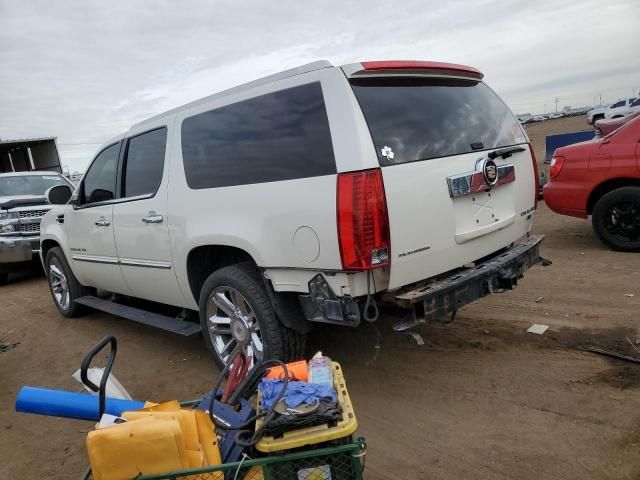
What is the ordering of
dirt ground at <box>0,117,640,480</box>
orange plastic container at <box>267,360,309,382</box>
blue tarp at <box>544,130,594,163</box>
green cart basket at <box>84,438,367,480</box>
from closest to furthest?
1. green cart basket at <box>84,438,367,480</box>
2. orange plastic container at <box>267,360,309,382</box>
3. dirt ground at <box>0,117,640,480</box>
4. blue tarp at <box>544,130,594,163</box>

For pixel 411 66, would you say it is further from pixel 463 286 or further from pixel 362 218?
pixel 463 286

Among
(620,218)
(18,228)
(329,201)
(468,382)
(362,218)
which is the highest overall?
(329,201)

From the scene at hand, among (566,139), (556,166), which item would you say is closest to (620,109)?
(566,139)

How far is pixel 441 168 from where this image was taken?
2.97 m

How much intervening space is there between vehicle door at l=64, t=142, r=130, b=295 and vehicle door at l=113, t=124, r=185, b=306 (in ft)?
0.59

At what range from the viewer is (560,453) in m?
2.54

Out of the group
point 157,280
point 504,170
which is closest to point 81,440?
point 157,280

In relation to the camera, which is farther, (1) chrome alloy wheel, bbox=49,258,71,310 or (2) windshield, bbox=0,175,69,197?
(2) windshield, bbox=0,175,69,197

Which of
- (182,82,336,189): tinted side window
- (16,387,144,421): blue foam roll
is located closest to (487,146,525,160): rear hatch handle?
(182,82,336,189): tinted side window

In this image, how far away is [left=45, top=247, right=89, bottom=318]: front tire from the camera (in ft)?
18.9

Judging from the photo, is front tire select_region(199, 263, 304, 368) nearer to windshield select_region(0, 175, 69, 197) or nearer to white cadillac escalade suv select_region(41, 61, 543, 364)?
white cadillac escalade suv select_region(41, 61, 543, 364)

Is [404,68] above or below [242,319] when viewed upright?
above

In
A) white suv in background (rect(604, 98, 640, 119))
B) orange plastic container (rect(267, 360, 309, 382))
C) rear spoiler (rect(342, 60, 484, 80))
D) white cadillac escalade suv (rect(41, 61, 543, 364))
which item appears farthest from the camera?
white suv in background (rect(604, 98, 640, 119))

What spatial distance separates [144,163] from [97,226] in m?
0.99
